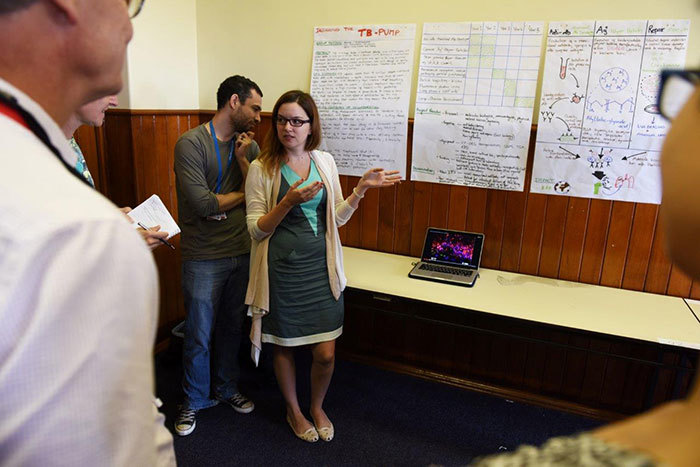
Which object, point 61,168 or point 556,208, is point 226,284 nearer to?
point 556,208

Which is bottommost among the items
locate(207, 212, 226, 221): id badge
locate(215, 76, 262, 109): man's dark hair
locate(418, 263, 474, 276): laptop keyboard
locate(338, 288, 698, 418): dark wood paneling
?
locate(338, 288, 698, 418): dark wood paneling

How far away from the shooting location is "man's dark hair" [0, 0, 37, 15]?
534 mm

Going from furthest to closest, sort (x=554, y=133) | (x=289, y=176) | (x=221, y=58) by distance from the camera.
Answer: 1. (x=221, y=58)
2. (x=554, y=133)
3. (x=289, y=176)

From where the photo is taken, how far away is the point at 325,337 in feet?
7.50

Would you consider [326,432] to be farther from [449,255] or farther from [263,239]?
[449,255]

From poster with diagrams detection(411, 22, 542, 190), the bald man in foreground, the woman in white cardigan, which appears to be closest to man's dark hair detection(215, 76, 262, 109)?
the woman in white cardigan

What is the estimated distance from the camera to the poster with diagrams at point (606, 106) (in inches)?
87.0

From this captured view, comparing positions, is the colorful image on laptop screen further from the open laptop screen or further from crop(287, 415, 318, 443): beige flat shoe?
crop(287, 415, 318, 443): beige flat shoe

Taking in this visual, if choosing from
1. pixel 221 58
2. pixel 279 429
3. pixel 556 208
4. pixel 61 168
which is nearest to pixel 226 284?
pixel 279 429

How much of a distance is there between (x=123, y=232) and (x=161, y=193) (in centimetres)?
265

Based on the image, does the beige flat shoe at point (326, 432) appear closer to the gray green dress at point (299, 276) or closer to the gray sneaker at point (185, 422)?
the gray green dress at point (299, 276)

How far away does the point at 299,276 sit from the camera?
2217mm

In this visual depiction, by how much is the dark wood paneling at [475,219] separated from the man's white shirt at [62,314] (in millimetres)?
2301

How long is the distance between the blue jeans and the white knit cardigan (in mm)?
263
